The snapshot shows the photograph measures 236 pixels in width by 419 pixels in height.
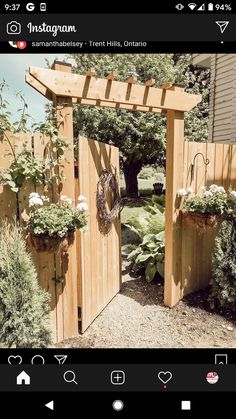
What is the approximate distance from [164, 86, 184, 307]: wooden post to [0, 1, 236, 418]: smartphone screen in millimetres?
17

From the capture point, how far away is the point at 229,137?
21.1 ft

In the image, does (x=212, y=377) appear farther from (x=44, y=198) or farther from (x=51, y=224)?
(x=44, y=198)

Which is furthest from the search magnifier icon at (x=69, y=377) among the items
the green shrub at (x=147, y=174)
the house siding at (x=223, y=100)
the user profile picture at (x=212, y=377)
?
the green shrub at (x=147, y=174)

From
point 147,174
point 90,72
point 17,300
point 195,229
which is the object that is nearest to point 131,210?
point 195,229

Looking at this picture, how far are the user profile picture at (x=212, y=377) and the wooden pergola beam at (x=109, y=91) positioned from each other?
8.05ft

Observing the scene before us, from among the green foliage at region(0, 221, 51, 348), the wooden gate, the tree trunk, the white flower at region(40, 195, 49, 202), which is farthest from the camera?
the tree trunk

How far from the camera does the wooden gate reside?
318 cm

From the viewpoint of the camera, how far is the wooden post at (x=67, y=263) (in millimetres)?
2740

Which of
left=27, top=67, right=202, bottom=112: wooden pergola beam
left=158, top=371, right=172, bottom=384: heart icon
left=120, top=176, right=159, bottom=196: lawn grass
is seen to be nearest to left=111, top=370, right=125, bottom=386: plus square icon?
left=158, top=371, right=172, bottom=384: heart icon

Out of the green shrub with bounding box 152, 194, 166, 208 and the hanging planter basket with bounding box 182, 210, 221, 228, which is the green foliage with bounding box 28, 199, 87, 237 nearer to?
the hanging planter basket with bounding box 182, 210, 221, 228

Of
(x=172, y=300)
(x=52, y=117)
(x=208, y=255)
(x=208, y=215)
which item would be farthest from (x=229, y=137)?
(x=52, y=117)

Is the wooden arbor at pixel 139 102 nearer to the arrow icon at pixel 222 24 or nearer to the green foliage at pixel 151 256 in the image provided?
the green foliage at pixel 151 256
